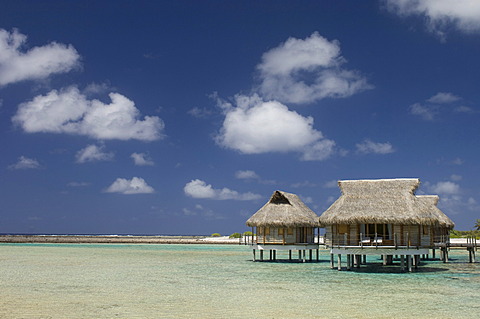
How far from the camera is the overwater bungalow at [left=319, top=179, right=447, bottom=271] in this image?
27250 millimetres

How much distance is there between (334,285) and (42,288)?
11.6 meters

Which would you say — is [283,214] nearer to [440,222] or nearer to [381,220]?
[381,220]

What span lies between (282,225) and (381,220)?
9.22 meters

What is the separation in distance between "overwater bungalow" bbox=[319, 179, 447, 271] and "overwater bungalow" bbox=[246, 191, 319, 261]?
547 centimetres

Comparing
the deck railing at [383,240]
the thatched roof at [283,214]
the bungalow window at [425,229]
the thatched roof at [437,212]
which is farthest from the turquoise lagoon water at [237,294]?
the thatched roof at [437,212]

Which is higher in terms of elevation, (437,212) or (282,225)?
(437,212)

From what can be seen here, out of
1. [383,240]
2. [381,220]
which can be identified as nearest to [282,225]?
[383,240]

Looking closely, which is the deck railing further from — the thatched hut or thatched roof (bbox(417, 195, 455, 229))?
thatched roof (bbox(417, 195, 455, 229))

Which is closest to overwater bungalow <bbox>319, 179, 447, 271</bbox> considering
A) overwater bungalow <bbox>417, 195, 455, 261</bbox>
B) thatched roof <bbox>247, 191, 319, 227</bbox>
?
thatched roof <bbox>247, 191, 319, 227</bbox>

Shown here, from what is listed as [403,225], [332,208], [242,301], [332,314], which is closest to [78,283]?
[242,301]

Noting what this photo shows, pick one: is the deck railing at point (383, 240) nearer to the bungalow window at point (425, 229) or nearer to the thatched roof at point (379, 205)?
the bungalow window at point (425, 229)

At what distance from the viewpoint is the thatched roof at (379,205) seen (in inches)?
1067

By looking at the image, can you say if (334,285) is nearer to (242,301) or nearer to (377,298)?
(377,298)

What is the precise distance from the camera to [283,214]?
35.8m
